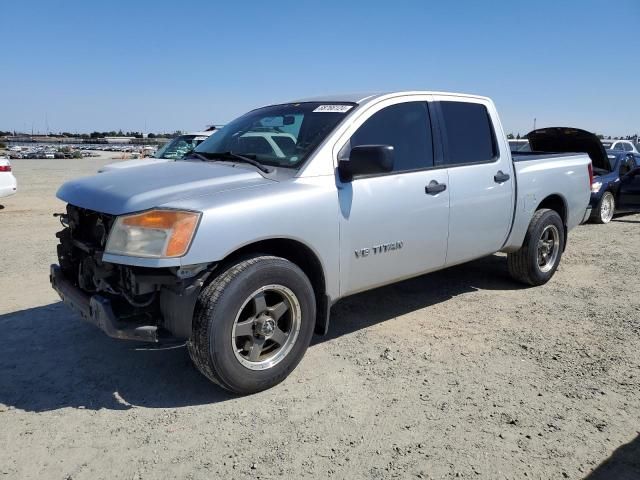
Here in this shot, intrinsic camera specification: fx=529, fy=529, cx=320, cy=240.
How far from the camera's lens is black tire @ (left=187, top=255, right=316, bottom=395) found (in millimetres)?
3125

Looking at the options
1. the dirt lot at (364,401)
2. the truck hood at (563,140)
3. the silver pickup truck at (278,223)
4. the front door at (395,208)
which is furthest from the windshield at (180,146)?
the front door at (395,208)

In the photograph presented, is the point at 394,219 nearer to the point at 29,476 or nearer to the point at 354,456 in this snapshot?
the point at 354,456

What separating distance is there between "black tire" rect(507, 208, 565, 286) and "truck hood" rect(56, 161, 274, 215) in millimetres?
3342

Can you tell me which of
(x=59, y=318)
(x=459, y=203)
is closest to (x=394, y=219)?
(x=459, y=203)

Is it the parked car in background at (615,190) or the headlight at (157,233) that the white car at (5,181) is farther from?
the parked car in background at (615,190)

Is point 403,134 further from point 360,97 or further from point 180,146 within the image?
point 180,146

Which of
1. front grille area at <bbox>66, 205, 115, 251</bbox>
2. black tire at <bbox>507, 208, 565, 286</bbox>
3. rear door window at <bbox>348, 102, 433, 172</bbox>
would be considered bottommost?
black tire at <bbox>507, 208, 565, 286</bbox>

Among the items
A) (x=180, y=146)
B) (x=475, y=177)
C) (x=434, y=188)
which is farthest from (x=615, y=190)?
(x=180, y=146)

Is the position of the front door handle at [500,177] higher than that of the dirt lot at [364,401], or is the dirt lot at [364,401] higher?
the front door handle at [500,177]

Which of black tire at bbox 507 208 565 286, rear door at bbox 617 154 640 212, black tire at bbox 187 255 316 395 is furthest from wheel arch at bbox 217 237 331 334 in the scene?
rear door at bbox 617 154 640 212

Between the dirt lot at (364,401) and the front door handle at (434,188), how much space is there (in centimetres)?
120

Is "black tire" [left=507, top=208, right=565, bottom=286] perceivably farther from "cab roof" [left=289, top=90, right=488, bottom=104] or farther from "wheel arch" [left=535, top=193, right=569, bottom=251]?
A: "cab roof" [left=289, top=90, right=488, bottom=104]

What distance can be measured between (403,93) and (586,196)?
3298 millimetres

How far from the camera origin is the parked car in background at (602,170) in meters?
9.80
